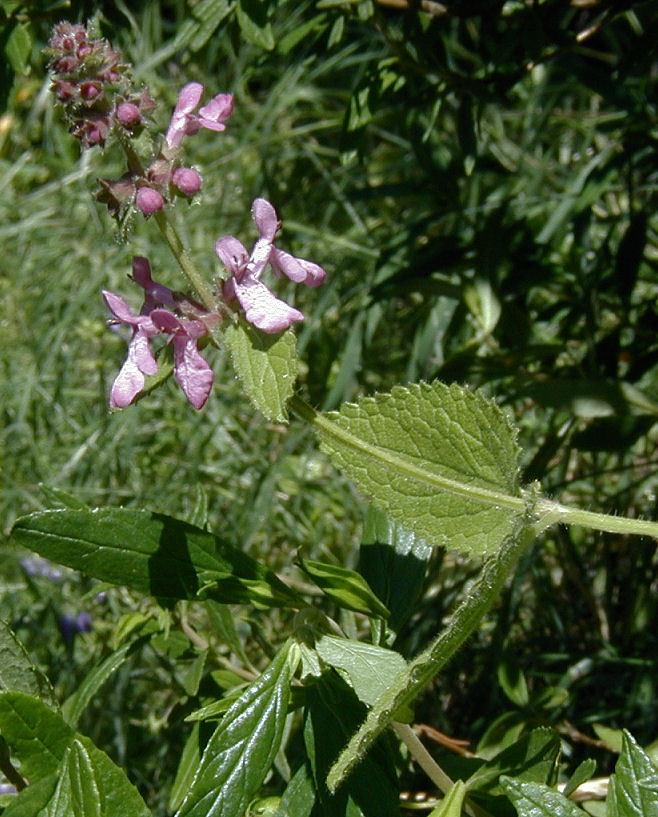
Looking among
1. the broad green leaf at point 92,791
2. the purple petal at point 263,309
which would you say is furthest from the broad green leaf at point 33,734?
the purple petal at point 263,309

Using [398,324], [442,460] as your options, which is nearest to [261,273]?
[442,460]

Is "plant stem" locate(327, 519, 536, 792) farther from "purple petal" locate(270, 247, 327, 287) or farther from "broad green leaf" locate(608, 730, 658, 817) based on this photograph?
"purple petal" locate(270, 247, 327, 287)

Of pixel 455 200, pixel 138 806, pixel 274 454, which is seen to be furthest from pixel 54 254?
pixel 138 806

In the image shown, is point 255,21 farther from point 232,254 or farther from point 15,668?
point 15,668

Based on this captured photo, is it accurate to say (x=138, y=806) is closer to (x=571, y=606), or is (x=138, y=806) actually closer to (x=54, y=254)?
(x=571, y=606)

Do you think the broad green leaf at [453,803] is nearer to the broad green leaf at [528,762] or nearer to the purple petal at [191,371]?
the broad green leaf at [528,762]

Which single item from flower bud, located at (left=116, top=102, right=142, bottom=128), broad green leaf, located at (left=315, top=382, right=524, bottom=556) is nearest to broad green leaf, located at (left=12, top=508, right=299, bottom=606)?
broad green leaf, located at (left=315, top=382, right=524, bottom=556)
